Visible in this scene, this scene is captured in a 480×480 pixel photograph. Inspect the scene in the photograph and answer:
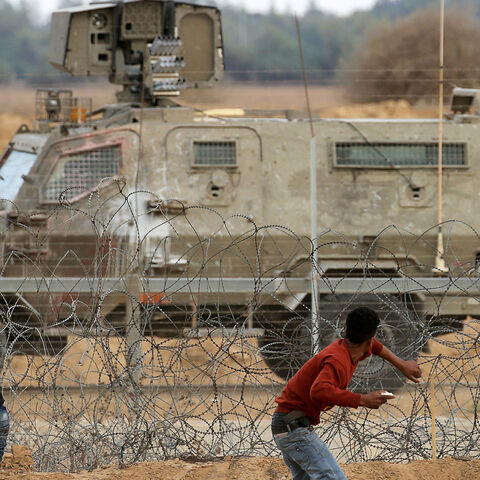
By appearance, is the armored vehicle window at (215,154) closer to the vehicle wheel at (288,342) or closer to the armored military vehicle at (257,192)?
the armored military vehicle at (257,192)

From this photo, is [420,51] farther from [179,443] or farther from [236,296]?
[179,443]

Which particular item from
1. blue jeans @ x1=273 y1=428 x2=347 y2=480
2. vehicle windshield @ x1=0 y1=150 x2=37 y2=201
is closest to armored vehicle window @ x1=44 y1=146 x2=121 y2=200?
vehicle windshield @ x1=0 y1=150 x2=37 y2=201

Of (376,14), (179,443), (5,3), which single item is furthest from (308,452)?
(5,3)

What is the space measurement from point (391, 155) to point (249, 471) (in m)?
5.46

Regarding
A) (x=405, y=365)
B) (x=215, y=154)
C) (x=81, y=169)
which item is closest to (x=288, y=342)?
(x=405, y=365)

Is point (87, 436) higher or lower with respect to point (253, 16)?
lower

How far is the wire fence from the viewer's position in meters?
6.51

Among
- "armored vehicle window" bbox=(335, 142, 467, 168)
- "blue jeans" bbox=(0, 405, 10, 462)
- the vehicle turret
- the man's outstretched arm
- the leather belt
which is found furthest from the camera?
the vehicle turret

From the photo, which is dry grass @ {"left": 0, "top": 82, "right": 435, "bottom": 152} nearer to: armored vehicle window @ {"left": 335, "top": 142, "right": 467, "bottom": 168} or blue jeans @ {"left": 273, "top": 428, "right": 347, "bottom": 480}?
armored vehicle window @ {"left": 335, "top": 142, "right": 467, "bottom": 168}

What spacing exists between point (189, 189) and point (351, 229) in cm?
177

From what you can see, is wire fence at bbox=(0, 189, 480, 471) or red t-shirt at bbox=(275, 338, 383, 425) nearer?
red t-shirt at bbox=(275, 338, 383, 425)

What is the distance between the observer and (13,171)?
11.7 m

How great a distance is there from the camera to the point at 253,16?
38031 mm

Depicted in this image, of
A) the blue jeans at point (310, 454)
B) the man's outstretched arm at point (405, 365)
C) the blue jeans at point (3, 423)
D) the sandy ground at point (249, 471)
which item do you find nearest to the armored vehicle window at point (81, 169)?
the sandy ground at point (249, 471)
